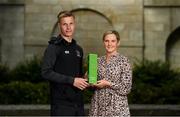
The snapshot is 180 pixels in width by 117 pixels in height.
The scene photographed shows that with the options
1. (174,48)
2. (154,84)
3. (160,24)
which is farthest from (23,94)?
(174,48)

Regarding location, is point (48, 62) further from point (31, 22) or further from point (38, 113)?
point (31, 22)

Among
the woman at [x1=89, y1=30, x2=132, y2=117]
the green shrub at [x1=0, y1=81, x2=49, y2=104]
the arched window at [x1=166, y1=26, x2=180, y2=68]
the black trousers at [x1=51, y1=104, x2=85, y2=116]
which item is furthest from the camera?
the arched window at [x1=166, y1=26, x2=180, y2=68]

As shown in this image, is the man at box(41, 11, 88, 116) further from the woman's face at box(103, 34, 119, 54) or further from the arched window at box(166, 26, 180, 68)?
the arched window at box(166, 26, 180, 68)

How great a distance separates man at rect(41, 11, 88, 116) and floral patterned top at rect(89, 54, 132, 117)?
25 cm

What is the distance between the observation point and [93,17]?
21.5 meters

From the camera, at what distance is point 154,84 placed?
1827 cm

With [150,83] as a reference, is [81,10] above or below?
above

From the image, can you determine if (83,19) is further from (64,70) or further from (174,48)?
(64,70)

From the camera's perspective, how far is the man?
5918 millimetres

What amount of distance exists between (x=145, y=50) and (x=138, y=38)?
1.68 ft

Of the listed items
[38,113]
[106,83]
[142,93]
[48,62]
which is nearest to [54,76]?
[48,62]

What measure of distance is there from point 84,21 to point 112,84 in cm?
1547

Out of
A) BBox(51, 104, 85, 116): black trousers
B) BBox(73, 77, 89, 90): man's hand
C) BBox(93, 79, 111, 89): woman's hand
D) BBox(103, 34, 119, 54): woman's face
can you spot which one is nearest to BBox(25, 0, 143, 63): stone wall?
BBox(103, 34, 119, 54): woman's face

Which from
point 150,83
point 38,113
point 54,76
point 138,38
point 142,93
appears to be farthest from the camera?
point 138,38
